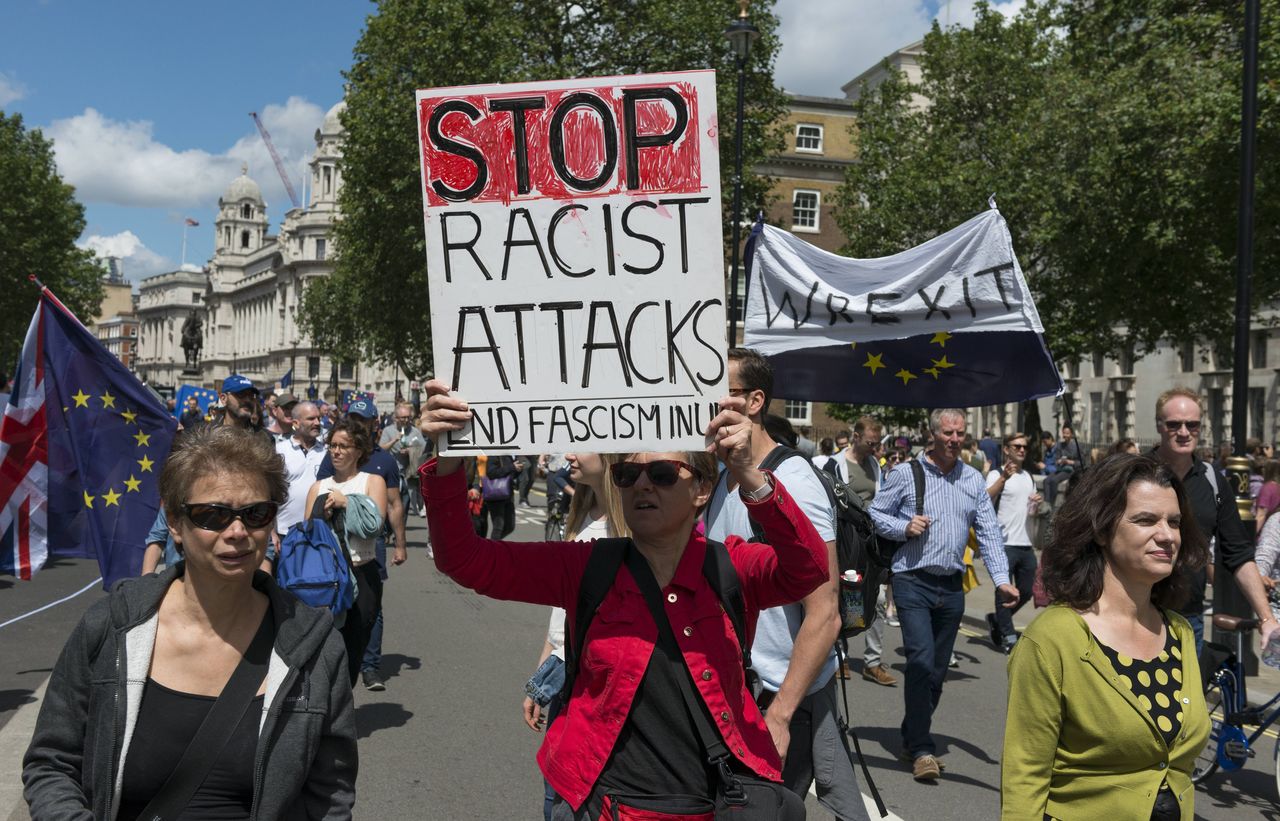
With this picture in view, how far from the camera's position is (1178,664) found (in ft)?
11.0

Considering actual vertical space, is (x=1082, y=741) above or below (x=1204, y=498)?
below

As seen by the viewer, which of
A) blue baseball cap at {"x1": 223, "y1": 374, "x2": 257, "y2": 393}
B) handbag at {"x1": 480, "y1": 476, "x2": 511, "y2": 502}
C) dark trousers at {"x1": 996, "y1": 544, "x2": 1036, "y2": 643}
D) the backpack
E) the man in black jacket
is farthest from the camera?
handbag at {"x1": 480, "y1": 476, "x2": 511, "y2": 502}

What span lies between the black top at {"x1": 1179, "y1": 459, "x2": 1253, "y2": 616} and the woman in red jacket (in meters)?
3.76

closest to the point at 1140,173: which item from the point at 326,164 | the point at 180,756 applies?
the point at 180,756

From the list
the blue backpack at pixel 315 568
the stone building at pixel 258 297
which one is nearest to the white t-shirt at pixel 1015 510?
the blue backpack at pixel 315 568

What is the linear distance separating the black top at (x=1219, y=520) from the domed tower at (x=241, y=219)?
7337 inches

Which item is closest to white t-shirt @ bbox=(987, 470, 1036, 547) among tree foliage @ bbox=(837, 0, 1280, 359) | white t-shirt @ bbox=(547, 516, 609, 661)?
white t-shirt @ bbox=(547, 516, 609, 661)

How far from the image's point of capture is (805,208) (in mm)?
56000

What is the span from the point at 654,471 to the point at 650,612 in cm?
33

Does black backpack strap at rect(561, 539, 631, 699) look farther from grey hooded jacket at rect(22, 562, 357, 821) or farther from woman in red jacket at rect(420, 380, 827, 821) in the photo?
Answer: grey hooded jacket at rect(22, 562, 357, 821)

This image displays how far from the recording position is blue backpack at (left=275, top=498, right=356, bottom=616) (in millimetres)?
6605

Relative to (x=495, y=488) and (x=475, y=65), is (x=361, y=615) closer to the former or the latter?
(x=495, y=488)

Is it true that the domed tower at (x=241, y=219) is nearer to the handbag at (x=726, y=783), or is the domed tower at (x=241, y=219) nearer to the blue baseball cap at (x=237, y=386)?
the blue baseball cap at (x=237, y=386)

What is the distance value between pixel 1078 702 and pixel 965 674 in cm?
736
